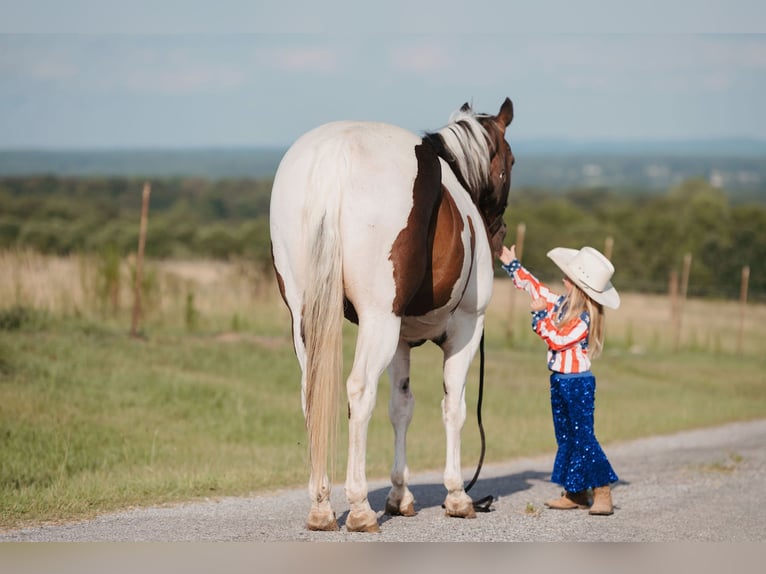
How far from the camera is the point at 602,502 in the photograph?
785 cm

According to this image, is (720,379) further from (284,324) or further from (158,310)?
(158,310)

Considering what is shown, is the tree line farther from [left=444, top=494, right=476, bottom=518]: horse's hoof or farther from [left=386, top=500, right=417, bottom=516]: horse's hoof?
[left=444, top=494, right=476, bottom=518]: horse's hoof

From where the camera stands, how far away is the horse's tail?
635 cm

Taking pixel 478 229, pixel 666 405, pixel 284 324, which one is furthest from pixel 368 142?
pixel 284 324

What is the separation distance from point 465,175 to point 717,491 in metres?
3.70

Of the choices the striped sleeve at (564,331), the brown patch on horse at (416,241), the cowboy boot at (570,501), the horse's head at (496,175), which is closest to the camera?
the brown patch on horse at (416,241)

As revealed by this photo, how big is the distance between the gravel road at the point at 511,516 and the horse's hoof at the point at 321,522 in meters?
0.07

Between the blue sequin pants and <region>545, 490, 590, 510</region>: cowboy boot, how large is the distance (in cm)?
14

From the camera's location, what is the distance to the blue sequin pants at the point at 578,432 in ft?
25.8

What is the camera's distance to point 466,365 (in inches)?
298

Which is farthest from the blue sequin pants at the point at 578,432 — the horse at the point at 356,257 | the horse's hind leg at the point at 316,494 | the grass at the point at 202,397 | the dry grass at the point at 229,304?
the dry grass at the point at 229,304

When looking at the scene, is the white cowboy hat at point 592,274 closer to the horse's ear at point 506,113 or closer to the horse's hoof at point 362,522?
the horse's ear at point 506,113

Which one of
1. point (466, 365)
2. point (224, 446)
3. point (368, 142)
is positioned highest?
point (368, 142)

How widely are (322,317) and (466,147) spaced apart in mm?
1867
